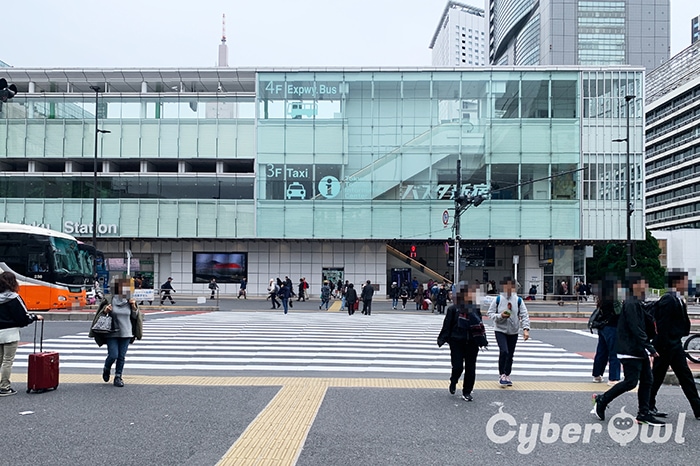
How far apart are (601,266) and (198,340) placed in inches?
1901

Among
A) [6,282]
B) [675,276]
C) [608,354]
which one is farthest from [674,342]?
[6,282]

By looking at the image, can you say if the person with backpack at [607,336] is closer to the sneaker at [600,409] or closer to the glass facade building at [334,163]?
the sneaker at [600,409]

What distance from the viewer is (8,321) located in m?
8.20

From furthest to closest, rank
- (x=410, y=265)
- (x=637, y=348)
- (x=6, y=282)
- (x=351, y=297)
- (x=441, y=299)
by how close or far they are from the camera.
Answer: (x=410, y=265) → (x=441, y=299) → (x=351, y=297) → (x=6, y=282) → (x=637, y=348)

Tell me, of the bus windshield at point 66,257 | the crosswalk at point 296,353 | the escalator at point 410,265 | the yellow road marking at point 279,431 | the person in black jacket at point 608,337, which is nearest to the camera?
the yellow road marking at point 279,431

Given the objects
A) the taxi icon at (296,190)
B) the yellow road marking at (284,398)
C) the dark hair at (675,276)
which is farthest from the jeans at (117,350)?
the taxi icon at (296,190)

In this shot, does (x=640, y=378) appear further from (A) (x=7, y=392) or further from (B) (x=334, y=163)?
(B) (x=334, y=163)

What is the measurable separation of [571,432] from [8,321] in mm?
7215

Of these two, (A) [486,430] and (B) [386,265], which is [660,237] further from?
(A) [486,430]

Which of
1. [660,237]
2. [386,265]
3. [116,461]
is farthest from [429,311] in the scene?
[660,237]

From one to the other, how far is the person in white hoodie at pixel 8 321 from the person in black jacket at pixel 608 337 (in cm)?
808

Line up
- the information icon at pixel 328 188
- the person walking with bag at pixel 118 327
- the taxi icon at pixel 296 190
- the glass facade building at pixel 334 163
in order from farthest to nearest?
the taxi icon at pixel 296 190, the information icon at pixel 328 188, the glass facade building at pixel 334 163, the person walking with bag at pixel 118 327

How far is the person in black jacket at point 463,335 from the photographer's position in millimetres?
8359

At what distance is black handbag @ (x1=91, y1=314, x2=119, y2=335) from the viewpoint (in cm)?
901
